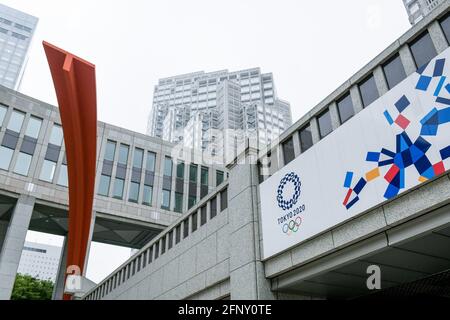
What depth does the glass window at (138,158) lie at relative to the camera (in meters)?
40.2

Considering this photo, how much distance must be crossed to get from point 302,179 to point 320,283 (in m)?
3.17

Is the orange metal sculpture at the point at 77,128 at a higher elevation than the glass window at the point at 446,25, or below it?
below

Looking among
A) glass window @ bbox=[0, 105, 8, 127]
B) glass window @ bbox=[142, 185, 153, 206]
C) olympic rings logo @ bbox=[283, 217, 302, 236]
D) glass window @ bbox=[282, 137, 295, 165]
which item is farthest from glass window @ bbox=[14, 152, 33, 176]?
olympic rings logo @ bbox=[283, 217, 302, 236]

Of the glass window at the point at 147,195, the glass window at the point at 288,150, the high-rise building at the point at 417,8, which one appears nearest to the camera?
the glass window at the point at 288,150

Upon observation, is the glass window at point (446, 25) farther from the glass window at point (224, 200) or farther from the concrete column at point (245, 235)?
the glass window at point (224, 200)

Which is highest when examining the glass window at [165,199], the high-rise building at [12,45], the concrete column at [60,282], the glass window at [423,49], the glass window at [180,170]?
the high-rise building at [12,45]

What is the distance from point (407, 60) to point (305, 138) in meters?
3.64

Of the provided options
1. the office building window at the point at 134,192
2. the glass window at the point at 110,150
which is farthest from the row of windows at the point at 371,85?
the glass window at the point at 110,150

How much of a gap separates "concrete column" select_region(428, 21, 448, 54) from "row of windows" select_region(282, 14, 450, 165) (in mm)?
78

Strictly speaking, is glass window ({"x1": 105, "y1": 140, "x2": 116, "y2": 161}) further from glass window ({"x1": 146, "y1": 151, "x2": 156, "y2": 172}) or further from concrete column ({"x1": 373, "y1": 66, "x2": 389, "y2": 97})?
concrete column ({"x1": 373, "y1": 66, "x2": 389, "y2": 97})

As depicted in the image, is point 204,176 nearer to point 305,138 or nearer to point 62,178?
point 62,178

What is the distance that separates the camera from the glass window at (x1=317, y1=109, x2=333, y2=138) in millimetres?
11139

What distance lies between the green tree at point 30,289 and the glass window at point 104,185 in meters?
16.5
